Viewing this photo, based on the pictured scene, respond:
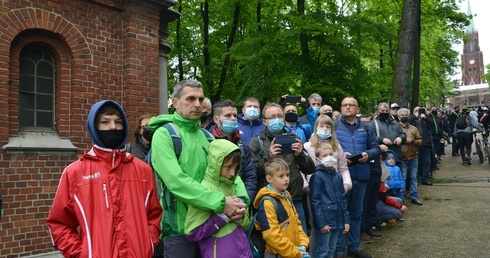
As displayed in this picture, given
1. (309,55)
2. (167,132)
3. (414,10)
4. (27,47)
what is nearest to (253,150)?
(167,132)

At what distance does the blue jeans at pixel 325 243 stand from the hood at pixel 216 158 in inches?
84.7

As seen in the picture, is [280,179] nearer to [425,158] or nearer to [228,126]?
[228,126]

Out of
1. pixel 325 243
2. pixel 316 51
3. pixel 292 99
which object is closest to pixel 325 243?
pixel 325 243

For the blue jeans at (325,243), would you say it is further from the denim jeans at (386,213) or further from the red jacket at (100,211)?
the red jacket at (100,211)

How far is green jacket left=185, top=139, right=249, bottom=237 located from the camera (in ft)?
10.1

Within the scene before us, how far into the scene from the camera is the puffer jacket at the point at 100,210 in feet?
8.82

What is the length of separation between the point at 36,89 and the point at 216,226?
481cm

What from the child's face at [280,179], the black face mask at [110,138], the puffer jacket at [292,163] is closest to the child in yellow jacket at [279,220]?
the child's face at [280,179]

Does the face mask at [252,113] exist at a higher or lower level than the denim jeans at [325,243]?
higher

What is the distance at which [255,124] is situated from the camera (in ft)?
17.6

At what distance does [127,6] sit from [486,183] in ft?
30.9

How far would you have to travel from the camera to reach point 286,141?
14.4 feet

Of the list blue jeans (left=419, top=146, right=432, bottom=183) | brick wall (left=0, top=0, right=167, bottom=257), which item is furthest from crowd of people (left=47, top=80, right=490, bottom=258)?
blue jeans (left=419, top=146, right=432, bottom=183)

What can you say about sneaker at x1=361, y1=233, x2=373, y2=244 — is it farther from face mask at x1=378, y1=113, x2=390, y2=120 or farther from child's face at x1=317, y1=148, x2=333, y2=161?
face mask at x1=378, y1=113, x2=390, y2=120
